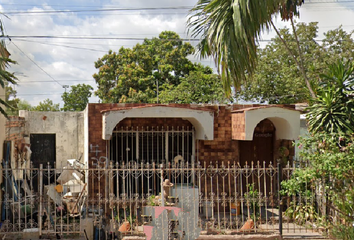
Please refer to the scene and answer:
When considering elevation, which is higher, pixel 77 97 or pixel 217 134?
pixel 77 97

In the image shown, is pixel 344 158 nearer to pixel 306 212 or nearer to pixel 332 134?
pixel 332 134

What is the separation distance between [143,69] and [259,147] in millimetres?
14761

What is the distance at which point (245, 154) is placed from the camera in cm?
1070

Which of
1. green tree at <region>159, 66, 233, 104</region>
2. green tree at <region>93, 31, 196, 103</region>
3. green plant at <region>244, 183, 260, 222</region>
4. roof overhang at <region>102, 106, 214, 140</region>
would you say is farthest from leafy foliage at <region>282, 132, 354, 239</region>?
green tree at <region>93, 31, 196, 103</region>

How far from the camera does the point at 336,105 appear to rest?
24.8ft

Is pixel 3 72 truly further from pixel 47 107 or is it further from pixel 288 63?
pixel 47 107

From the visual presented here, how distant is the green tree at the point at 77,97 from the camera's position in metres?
34.3

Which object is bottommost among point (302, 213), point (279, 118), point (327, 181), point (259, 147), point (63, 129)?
point (302, 213)

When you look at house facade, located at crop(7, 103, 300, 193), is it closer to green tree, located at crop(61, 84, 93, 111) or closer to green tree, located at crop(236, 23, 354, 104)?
green tree, located at crop(236, 23, 354, 104)

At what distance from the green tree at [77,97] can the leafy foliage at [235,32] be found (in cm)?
2895

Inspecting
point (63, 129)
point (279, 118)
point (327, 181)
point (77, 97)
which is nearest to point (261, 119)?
point (279, 118)

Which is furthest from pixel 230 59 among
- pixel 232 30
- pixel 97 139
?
pixel 97 139

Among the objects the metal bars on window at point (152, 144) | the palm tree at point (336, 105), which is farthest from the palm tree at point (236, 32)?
the metal bars on window at point (152, 144)

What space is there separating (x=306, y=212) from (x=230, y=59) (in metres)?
3.67
